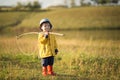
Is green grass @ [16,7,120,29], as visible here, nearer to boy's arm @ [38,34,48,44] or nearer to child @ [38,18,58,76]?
child @ [38,18,58,76]

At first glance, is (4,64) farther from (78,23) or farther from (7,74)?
(78,23)

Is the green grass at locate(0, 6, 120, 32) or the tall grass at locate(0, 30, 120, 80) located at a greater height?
the tall grass at locate(0, 30, 120, 80)

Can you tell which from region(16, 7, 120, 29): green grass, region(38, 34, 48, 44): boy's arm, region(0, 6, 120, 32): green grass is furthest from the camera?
A: region(16, 7, 120, 29): green grass

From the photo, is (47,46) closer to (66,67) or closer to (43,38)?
(43,38)

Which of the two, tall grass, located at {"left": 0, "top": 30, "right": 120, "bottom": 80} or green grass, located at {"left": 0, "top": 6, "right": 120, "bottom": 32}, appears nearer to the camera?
tall grass, located at {"left": 0, "top": 30, "right": 120, "bottom": 80}

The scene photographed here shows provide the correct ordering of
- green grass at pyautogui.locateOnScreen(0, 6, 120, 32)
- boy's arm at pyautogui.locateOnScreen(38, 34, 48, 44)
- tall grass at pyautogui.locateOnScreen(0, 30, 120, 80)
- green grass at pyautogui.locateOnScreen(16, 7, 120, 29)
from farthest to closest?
green grass at pyautogui.locateOnScreen(16, 7, 120, 29) < green grass at pyautogui.locateOnScreen(0, 6, 120, 32) < tall grass at pyautogui.locateOnScreen(0, 30, 120, 80) < boy's arm at pyautogui.locateOnScreen(38, 34, 48, 44)

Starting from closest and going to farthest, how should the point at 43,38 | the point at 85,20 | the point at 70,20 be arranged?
the point at 43,38 < the point at 85,20 < the point at 70,20

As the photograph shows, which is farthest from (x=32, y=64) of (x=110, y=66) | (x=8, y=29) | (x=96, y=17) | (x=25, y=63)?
(x=96, y=17)

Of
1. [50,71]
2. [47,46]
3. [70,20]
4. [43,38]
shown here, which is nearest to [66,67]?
[50,71]

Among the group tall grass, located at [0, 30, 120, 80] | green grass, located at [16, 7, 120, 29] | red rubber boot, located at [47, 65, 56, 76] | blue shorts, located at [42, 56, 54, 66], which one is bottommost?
green grass, located at [16, 7, 120, 29]

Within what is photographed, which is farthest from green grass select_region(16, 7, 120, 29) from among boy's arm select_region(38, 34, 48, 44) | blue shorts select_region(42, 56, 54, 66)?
boy's arm select_region(38, 34, 48, 44)

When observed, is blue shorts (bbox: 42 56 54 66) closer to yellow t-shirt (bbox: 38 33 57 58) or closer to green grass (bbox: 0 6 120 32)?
yellow t-shirt (bbox: 38 33 57 58)

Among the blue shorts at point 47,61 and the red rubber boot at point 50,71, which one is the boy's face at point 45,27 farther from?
the red rubber boot at point 50,71

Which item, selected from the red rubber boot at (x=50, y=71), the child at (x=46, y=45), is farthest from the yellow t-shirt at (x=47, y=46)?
the red rubber boot at (x=50, y=71)
